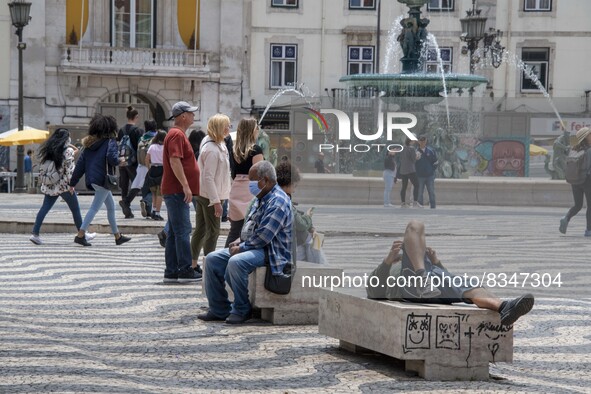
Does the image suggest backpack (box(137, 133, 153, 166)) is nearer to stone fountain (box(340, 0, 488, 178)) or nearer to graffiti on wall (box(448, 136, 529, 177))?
stone fountain (box(340, 0, 488, 178))

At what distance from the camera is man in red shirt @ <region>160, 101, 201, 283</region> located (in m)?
12.1

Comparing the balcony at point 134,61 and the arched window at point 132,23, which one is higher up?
the arched window at point 132,23

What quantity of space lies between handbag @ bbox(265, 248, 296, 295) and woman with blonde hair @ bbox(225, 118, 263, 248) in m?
2.02

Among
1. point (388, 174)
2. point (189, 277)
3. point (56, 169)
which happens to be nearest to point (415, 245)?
point (388, 174)

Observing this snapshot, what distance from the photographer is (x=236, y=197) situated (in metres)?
11.8

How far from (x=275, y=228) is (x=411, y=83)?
1548 centimetres

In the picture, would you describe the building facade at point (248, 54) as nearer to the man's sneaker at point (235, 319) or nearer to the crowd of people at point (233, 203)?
the crowd of people at point (233, 203)

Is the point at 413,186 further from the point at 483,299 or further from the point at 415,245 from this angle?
the point at 483,299

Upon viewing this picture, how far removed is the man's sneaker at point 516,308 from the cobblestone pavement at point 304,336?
353mm

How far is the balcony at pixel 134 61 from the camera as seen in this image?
42562mm

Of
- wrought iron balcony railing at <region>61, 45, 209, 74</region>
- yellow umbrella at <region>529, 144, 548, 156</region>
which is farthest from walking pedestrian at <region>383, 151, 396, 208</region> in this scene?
wrought iron balcony railing at <region>61, 45, 209, 74</region>

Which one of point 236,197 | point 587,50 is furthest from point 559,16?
point 236,197

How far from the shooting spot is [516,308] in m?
7.52

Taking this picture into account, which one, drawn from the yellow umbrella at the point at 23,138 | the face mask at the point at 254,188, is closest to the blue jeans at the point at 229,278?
the face mask at the point at 254,188
